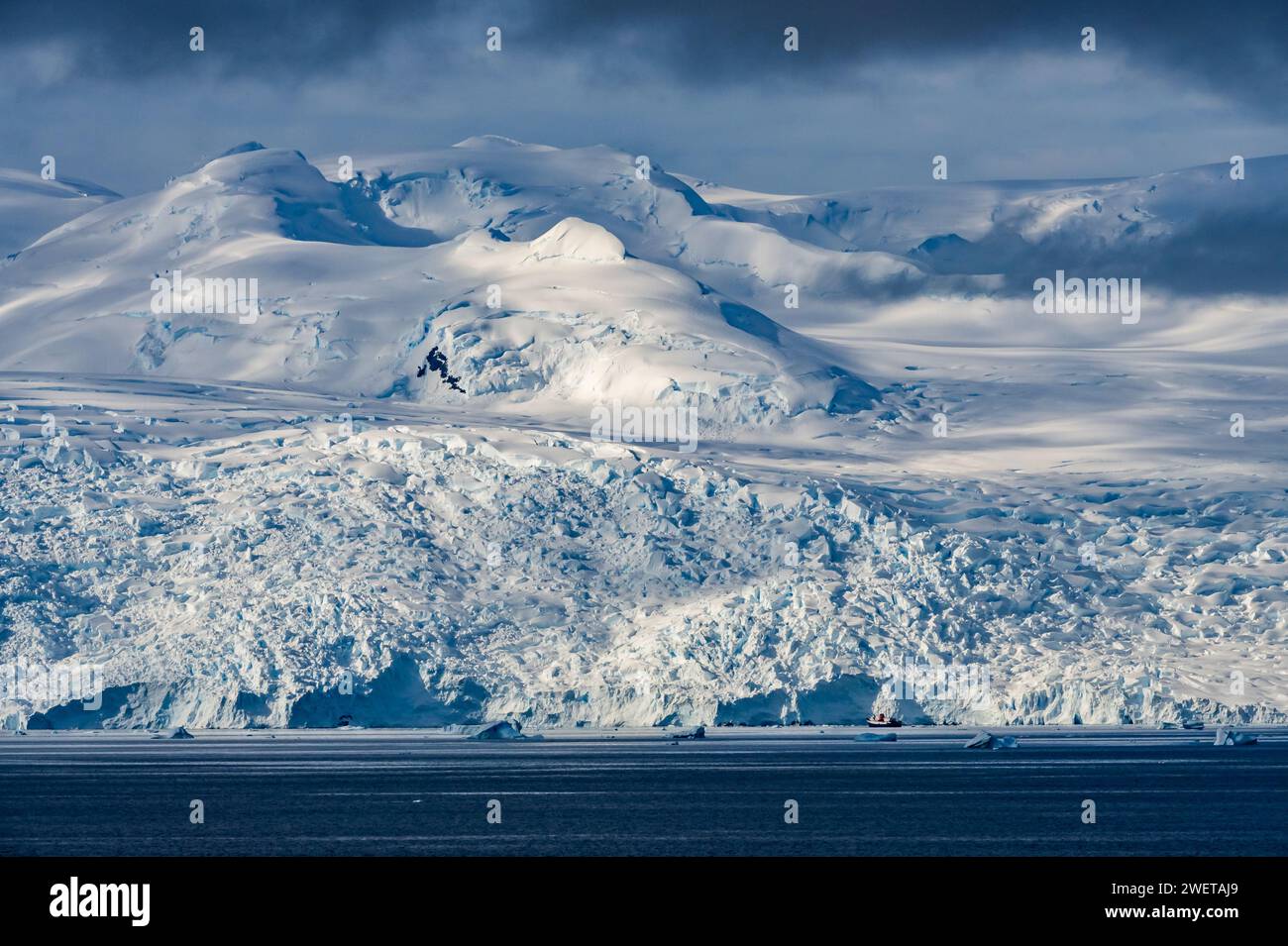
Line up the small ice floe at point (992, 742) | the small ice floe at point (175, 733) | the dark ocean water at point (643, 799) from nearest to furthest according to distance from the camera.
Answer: the dark ocean water at point (643, 799) < the small ice floe at point (175, 733) < the small ice floe at point (992, 742)

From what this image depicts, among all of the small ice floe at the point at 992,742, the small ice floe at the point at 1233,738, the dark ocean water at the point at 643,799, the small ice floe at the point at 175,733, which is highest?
the small ice floe at the point at 175,733

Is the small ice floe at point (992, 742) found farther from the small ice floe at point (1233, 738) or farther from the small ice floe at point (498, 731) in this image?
the small ice floe at point (498, 731)

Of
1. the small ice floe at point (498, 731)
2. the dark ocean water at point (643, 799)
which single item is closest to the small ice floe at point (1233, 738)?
the dark ocean water at point (643, 799)

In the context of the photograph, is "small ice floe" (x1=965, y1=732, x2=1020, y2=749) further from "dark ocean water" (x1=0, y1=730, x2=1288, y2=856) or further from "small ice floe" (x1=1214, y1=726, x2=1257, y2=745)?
"small ice floe" (x1=1214, y1=726, x2=1257, y2=745)

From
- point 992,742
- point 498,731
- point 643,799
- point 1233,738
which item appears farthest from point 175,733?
point 1233,738
